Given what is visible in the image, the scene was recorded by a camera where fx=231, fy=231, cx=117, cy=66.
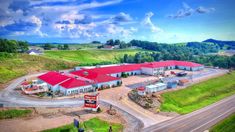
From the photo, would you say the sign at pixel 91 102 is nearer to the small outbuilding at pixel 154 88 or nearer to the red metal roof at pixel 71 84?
the red metal roof at pixel 71 84

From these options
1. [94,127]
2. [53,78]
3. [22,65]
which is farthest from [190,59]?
[94,127]

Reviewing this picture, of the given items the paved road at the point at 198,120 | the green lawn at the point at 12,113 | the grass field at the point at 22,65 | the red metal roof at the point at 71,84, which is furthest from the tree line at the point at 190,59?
the green lawn at the point at 12,113

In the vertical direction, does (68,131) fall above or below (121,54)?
below

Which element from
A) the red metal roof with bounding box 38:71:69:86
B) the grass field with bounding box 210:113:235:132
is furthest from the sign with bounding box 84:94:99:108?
the grass field with bounding box 210:113:235:132

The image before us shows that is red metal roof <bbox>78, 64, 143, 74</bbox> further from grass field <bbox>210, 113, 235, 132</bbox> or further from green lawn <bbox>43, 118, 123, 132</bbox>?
grass field <bbox>210, 113, 235, 132</bbox>

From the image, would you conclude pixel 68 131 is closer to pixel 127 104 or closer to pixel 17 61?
pixel 127 104

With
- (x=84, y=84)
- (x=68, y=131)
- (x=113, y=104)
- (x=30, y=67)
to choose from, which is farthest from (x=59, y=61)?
(x=68, y=131)
